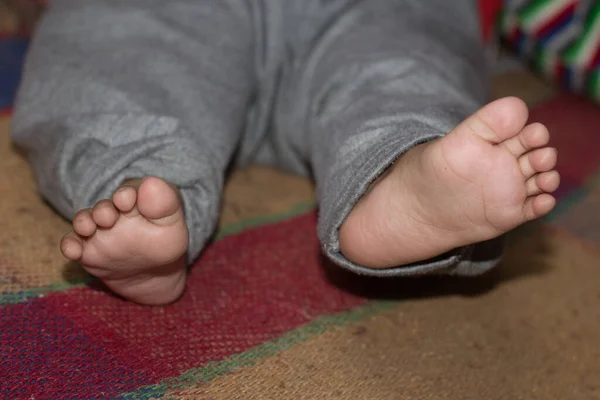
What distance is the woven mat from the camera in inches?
21.9

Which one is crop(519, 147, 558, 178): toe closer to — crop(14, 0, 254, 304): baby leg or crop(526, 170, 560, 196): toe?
crop(526, 170, 560, 196): toe

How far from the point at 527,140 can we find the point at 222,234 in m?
0.36

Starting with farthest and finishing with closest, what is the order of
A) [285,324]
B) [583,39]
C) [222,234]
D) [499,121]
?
[583,39] → [222,234] → [285,324] → [499,121]

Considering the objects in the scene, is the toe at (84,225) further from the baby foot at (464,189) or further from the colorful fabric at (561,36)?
the colorful fabric at (561,36)

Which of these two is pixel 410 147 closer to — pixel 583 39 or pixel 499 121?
pixel 499 121

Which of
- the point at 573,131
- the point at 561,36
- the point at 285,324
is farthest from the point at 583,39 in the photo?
the point at 285,324

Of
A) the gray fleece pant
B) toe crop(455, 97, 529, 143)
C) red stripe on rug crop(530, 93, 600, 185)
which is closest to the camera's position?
toe crop(455, 97, 529, 143)

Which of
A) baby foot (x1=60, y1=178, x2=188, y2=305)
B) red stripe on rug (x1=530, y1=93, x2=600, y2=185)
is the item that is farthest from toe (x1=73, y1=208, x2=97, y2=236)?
red stripe on rug (x1=530, y1=93, x2=600, y2=185)

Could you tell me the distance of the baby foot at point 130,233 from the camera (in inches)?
21.1

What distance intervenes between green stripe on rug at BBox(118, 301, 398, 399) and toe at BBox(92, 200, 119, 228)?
0.12 meters

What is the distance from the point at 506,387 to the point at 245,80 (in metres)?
0.41

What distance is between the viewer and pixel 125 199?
1.75 ft

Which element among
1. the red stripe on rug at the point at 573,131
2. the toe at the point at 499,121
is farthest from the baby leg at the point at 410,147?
the red stripe on rug at the point at 573,131

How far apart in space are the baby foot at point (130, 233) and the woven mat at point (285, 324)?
0.21 ft
